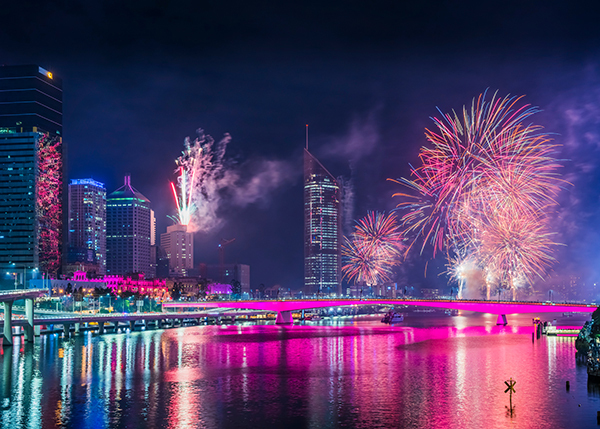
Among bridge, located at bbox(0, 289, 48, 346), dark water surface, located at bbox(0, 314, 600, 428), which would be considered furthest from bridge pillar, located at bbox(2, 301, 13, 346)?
dark water surface, located at bbox(0, 314, 600, 428)

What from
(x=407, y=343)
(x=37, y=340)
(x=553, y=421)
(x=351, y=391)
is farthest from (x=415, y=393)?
(x=37, y=340)

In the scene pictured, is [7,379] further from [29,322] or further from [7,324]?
[29,322]

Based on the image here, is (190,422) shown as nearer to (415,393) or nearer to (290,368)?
(415,393)

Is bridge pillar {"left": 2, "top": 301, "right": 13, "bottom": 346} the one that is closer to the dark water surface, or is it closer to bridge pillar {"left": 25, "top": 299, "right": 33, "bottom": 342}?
the dark water surface

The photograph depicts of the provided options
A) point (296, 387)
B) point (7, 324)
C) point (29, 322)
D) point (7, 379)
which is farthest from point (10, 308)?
point (296, 387)

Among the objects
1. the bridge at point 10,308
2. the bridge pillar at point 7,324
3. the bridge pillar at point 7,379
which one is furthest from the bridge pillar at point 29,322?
the bridge pillar at point 7,379

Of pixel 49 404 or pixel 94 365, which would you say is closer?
pixel 49 404

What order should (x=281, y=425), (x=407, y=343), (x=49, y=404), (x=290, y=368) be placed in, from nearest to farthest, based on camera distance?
(x=281, y=425) → (x=49, y=404) → (x=290, y=368) → (x=407, y=343)

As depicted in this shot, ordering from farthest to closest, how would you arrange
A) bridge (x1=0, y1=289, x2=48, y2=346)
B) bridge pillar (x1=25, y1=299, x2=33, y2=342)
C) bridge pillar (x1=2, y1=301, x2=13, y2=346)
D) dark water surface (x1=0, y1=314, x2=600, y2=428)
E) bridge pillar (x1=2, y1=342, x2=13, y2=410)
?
bridge pillar (x1=25, y1=299, x2=33, y2=342), bridge pillar (x1=2, y1=301, x2=13, y2=346), bridge (x1=0, y1=289, x2=48, y2=346), bridge pillar (x1=2, y1=342, x2=13, y2=410), dark water surface (x1=0, y1=314, x2=600, y2=428)
